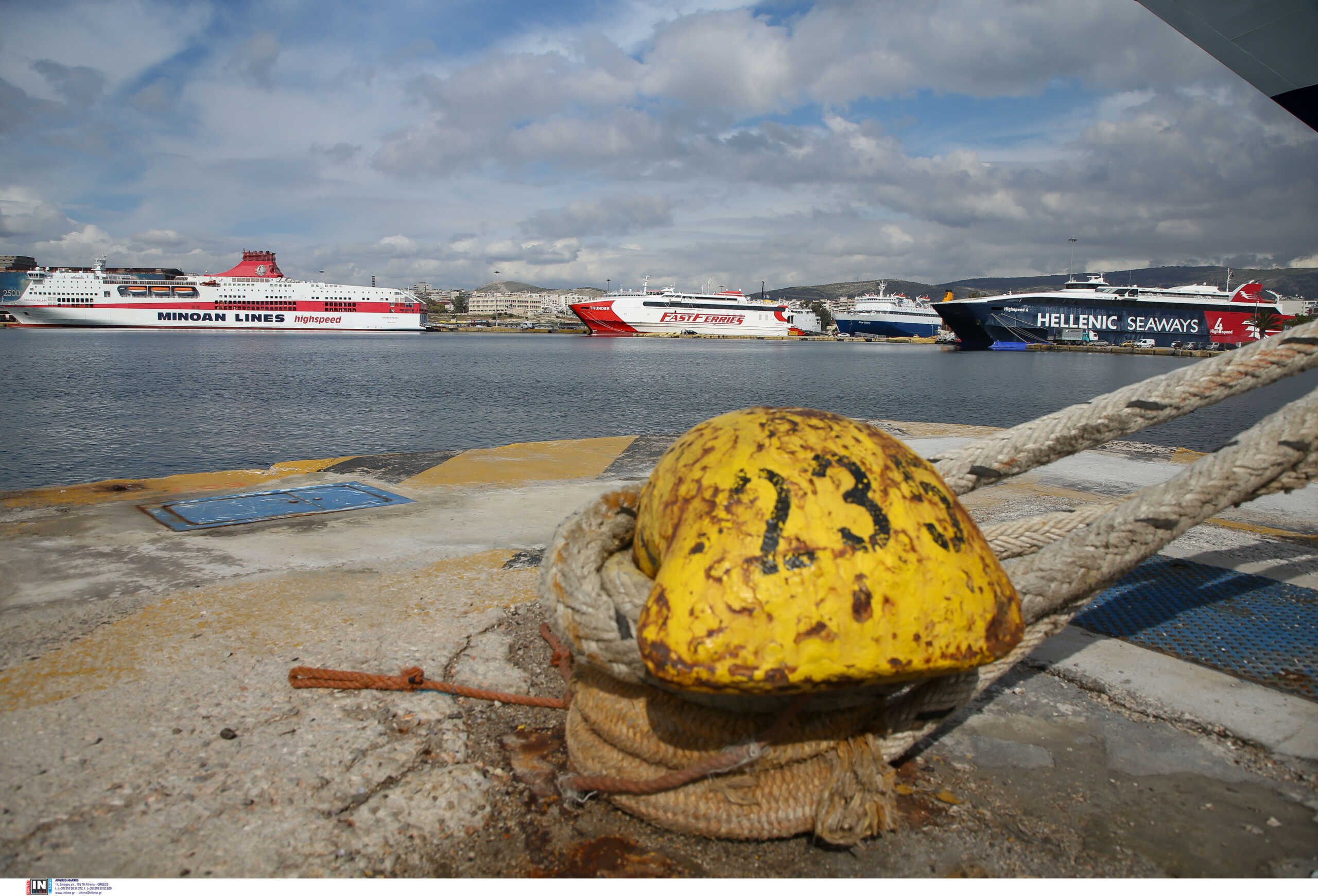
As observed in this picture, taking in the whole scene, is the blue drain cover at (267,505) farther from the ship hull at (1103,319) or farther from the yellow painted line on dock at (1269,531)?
the ship hull at (1103,319)

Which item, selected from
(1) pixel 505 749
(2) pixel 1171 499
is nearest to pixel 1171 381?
(2) pixel 1171 499

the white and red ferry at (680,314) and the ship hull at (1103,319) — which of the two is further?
the white and red ferry at (680,314)

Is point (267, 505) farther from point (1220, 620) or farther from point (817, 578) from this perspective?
point (1220, 620)

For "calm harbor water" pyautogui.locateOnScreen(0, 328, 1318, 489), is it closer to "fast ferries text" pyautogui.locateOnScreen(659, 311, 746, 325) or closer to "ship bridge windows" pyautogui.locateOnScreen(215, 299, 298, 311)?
"ship bridge windows" pyautogui.locateOnScreen(215, 299, 298, 311)

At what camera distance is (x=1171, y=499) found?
206 centimetres

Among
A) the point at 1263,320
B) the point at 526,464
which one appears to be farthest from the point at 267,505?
the point at 1263,320

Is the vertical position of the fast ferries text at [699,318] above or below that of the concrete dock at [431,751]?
above

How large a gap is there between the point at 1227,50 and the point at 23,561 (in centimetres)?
1025

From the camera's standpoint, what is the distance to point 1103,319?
204ft

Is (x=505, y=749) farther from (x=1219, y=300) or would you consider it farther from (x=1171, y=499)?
(x=1219, y=300)

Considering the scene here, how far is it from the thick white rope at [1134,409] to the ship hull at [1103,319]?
220 feet

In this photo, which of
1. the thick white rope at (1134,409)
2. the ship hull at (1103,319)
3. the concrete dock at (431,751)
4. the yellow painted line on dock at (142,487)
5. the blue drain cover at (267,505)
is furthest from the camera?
the ship hull at (1103,319)

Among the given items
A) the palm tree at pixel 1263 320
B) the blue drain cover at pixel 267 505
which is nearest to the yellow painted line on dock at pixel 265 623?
the blue drain cover at pixel 267 505

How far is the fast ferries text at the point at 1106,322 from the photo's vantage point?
61094 millimetres
